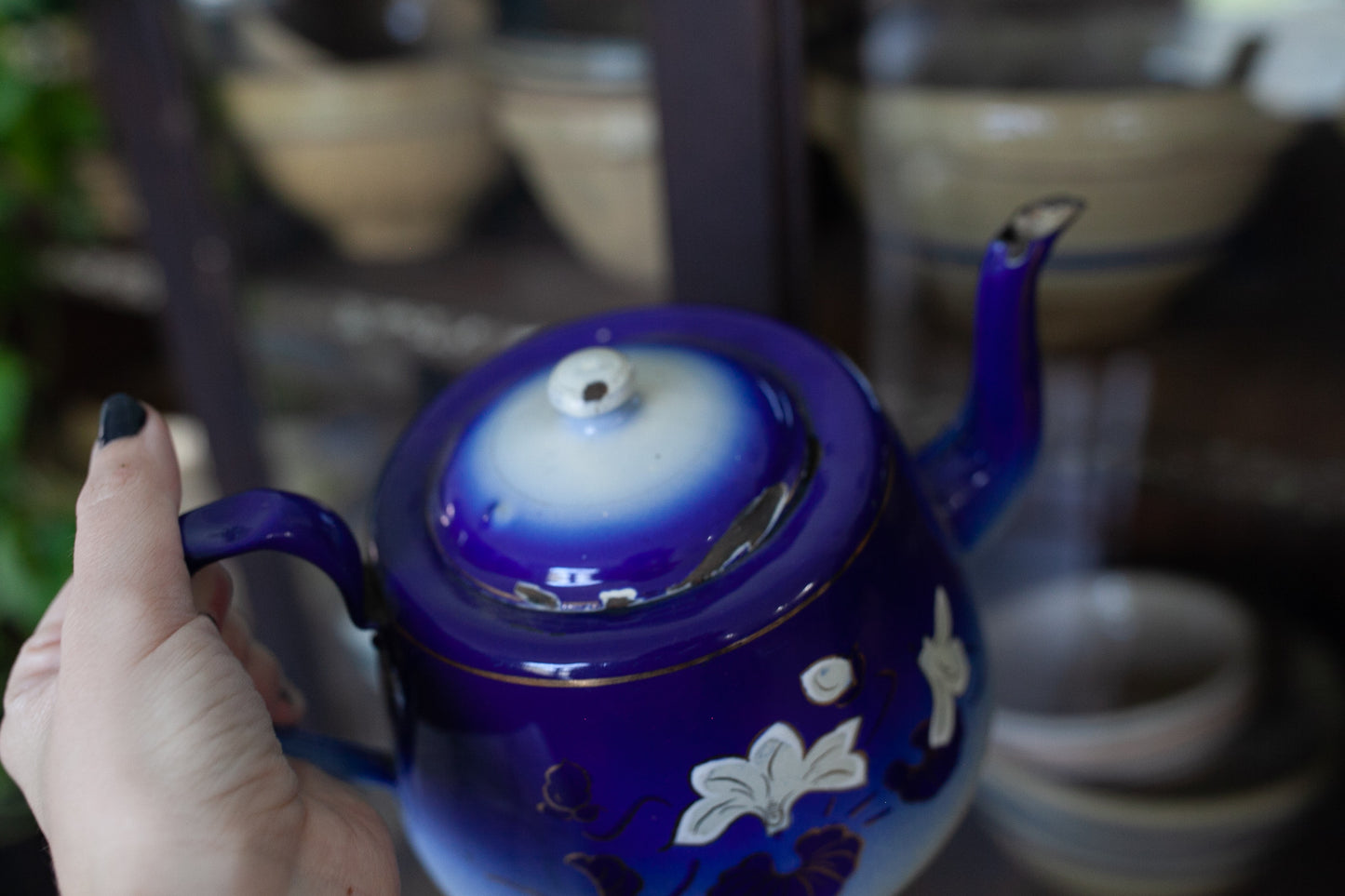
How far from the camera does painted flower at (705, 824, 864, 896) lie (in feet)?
1.02

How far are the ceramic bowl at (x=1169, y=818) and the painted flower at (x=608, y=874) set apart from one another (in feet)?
0.97

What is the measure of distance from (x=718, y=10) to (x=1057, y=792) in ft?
1.40

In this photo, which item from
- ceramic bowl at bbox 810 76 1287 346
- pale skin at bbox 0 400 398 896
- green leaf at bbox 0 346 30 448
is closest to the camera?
pale skin at bbox 0 400 398 896

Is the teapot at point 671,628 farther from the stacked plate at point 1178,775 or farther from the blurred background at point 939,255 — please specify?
the stacked plate at point 1178,775

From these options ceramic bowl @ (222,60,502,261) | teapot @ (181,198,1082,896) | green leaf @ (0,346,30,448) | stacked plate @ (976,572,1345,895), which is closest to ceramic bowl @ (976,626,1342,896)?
stacked plate @ (976,572,1345,895)

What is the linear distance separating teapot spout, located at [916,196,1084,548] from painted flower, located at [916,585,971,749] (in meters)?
0.05

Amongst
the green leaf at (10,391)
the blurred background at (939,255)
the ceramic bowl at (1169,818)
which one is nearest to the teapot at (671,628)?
the blurred background at (939,255)

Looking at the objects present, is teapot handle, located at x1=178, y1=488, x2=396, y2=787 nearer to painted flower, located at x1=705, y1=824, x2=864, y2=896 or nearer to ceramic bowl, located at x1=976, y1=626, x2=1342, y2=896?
painted flower, located at x1=705, y1=824, x2=864, y2=896

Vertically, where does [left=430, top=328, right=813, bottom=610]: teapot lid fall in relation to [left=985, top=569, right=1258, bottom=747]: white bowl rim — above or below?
above

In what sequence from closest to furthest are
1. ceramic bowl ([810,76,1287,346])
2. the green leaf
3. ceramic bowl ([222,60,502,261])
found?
ceramic bowl ([810,76,1287,346]), ceramic bowl ([222,60,502,261]), the green leaf

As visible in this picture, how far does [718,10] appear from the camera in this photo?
17.6 inches

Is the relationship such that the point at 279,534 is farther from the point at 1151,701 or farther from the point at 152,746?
the point at 1151,701

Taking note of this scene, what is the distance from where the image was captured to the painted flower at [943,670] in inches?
12.8

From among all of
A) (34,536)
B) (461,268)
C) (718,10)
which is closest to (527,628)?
(718,10)
